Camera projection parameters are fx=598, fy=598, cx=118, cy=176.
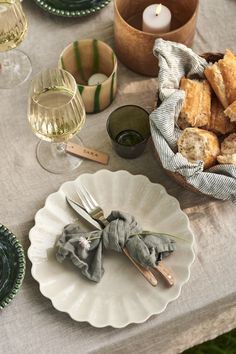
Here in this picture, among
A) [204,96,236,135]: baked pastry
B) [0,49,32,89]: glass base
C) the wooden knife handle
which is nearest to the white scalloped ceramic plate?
the wooden knife handle

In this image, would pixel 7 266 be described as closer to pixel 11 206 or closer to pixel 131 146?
pixel 11 206

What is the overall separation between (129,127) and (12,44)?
0.22m

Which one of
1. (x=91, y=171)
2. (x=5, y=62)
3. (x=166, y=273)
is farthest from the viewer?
(x=5, y=62)

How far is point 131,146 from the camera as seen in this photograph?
89 cm

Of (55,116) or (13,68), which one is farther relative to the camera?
(13,68)

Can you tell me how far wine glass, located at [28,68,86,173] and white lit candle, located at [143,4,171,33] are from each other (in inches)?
7.4

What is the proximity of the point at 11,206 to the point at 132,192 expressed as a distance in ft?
0.60

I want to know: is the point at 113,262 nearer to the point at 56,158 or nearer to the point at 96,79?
the point at 56,158

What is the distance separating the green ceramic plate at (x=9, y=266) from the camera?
2.64 ft

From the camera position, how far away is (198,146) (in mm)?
833

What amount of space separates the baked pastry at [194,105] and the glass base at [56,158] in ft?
0.58

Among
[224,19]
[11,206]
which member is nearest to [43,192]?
[11,206]

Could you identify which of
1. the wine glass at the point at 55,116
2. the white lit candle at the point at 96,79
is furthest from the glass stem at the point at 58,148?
the white lit candle at the point at 96,79

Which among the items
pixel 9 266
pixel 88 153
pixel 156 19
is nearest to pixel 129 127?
pixel 88 153
